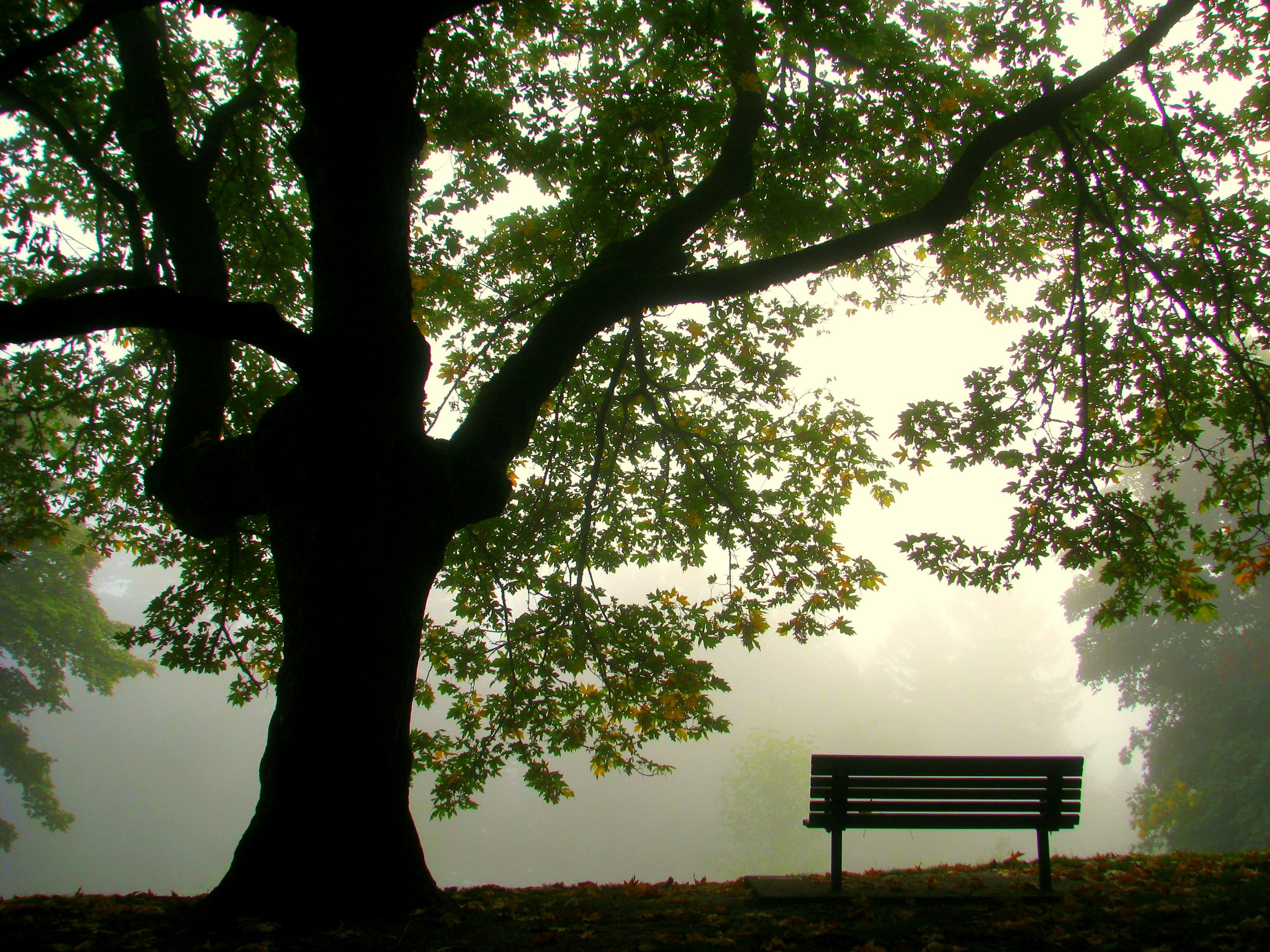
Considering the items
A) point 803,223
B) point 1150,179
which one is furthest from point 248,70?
point 1150,179

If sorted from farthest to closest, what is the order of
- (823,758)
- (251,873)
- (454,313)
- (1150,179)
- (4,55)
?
1. (454,313)
2. (1150,179)
3. (823,758)
4. (4,55)
5. (251,873)

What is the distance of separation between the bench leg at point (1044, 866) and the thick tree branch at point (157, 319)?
5.51m

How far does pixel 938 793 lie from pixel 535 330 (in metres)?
4.33

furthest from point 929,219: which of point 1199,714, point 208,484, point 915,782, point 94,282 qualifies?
point 1199,714

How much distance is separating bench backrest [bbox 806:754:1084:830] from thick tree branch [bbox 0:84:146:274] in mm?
6820

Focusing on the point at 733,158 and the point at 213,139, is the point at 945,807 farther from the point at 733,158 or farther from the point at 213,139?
the point at 213,139

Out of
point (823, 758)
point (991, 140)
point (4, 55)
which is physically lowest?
point (823, 758)

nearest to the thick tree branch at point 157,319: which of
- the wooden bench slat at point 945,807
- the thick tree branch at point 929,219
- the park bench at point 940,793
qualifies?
the thick tree branch at point 929,219

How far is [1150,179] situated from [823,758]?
5.99m

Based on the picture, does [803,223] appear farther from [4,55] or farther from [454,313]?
[4,55]

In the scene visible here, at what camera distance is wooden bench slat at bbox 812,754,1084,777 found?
4609mm

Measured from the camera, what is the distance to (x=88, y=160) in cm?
510

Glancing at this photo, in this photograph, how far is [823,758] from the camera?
460 cm

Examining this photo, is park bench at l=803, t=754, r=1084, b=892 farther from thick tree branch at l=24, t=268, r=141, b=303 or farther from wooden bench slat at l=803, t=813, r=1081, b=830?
thick tree branch at l=24, t=268, r=141, b=303
